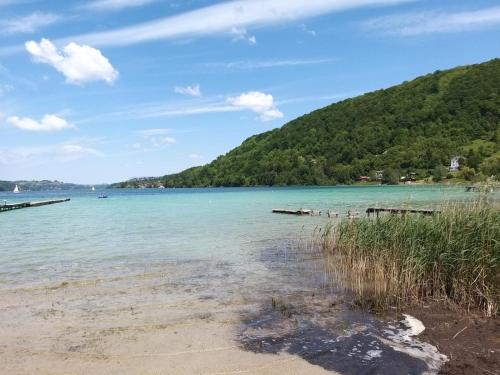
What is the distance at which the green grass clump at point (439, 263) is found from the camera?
31.1 feet

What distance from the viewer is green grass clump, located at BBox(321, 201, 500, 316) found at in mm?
9477

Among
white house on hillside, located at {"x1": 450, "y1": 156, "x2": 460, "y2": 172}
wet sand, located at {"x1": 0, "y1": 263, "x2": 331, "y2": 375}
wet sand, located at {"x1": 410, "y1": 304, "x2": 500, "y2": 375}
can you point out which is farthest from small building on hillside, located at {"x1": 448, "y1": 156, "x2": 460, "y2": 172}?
wet sand, located at {"x1": 410, "y1": 304, "x2": 500, "y2": 375}

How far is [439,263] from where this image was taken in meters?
10.2

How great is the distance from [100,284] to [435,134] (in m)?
141

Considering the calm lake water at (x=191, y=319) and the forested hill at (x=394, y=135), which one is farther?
the forested hill at (x=394, y=135)

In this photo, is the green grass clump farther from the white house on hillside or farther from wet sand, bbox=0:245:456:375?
the white house on hillside

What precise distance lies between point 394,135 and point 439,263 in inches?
5842

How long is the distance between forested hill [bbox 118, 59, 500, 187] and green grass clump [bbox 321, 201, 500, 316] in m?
109

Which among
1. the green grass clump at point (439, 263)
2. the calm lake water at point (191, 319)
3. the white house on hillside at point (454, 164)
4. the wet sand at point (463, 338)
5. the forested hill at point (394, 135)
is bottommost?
the calm lake water at point (191, 319)

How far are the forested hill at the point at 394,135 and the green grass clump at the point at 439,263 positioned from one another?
10898cm

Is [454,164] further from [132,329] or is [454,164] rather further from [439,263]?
[132,329]

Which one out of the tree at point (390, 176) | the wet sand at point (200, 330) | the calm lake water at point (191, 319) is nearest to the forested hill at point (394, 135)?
the tree at point (390, 176)

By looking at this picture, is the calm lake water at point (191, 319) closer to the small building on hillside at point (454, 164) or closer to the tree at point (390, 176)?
the small building on hillside at point (454, 164)

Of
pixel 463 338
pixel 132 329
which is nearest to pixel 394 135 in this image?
pixel 463 338
